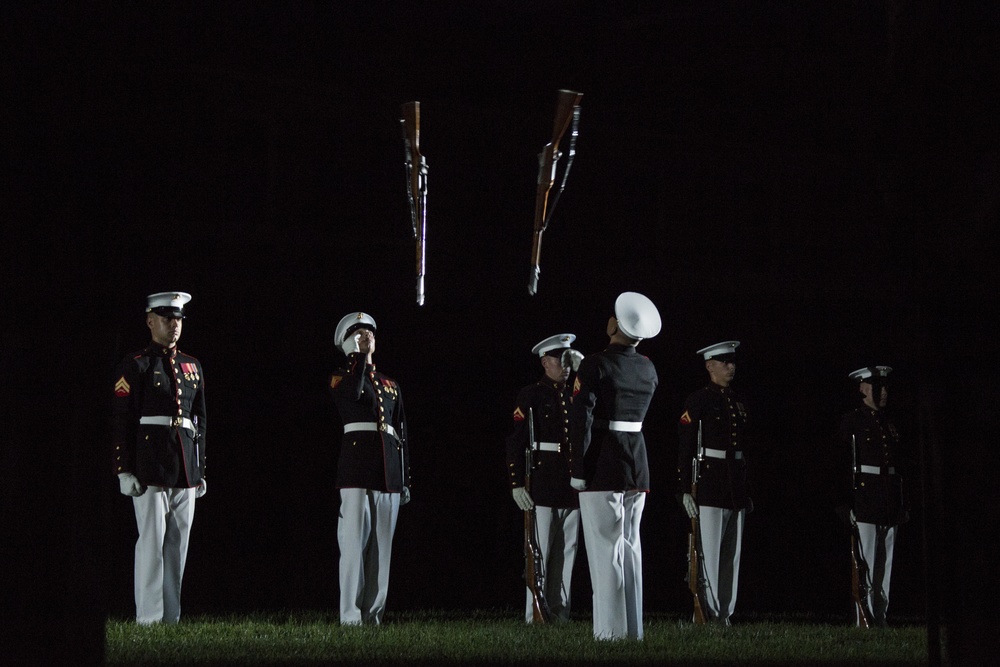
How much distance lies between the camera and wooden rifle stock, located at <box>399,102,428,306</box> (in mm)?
6840

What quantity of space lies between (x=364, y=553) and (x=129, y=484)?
127cm

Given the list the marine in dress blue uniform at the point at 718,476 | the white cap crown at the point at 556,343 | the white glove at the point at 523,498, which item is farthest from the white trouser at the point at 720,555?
the white cap crown at the point at 556,343

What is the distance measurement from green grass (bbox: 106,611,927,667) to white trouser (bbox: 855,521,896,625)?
0.33 metres

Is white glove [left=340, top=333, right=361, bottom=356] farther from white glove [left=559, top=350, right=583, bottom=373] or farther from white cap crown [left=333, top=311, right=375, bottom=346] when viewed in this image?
white glove [left=559, top=350, right=583, bottom=373]

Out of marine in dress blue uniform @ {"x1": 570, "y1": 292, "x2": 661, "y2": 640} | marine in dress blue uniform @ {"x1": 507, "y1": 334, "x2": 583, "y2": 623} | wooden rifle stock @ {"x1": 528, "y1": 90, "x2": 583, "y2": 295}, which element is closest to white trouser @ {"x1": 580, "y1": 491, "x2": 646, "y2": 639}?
marine in dress blue uniform @ {"x1": 570, "y1": 292, "x2": 661, "y2": 640}

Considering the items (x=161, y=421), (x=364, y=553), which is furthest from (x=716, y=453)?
(x=161, y=421)

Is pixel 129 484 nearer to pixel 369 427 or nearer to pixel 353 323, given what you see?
pixel 369 427

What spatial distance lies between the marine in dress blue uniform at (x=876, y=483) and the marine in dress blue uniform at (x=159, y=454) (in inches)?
154

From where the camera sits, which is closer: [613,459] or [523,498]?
[613,459]

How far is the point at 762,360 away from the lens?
1018cm

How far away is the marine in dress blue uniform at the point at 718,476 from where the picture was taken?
25.7 feet

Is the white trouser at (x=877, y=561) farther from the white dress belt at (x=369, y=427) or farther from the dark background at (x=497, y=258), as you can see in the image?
the white dress belt at (x=369, y=427)

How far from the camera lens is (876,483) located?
786 centimetres

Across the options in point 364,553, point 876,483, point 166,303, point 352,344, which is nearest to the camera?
point 166,303
